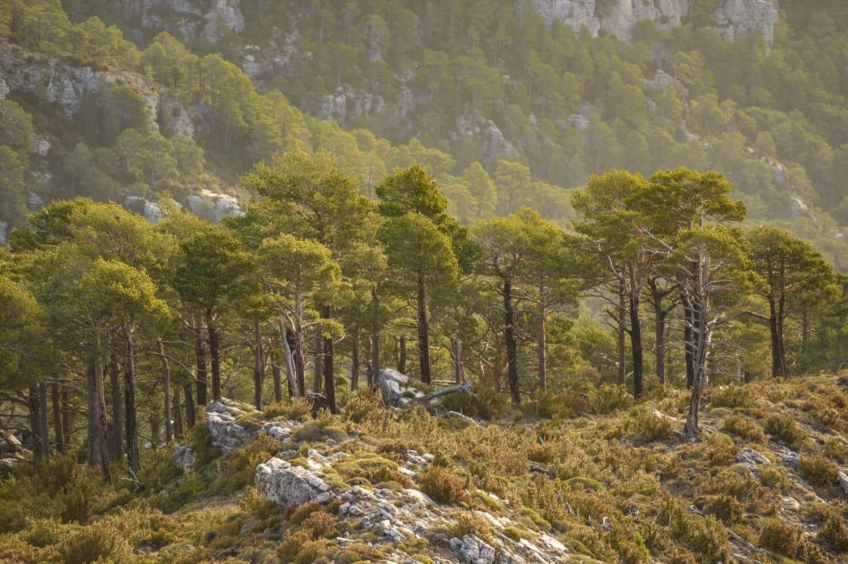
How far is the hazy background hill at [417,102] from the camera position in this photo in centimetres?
10325

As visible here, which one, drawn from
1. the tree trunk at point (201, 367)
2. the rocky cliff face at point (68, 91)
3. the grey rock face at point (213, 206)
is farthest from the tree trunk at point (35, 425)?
the grey rock face at point (213, 206)

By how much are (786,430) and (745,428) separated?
1.41 meters

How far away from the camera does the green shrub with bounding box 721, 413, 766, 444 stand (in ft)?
70.1

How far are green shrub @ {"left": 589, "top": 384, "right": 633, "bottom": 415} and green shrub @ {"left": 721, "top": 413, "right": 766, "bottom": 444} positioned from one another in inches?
228

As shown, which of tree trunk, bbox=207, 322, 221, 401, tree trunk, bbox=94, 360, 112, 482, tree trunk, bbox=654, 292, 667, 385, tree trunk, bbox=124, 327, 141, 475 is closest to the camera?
tree trunk, bbox=124, 327, 141, 475

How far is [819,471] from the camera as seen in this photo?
19406 mm

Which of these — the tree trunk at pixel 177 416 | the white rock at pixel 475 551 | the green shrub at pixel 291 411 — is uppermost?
the green shrub at pixel 291 411

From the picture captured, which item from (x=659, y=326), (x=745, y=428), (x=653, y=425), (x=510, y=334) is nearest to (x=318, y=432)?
(x=653, y=425)

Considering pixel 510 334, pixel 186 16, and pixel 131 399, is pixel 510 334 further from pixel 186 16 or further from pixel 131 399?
pixel 186 16

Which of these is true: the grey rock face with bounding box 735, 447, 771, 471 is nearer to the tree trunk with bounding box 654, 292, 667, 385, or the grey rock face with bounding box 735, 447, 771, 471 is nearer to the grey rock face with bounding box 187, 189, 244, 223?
the tree trunk with bounding box 654, 292, 667, 385

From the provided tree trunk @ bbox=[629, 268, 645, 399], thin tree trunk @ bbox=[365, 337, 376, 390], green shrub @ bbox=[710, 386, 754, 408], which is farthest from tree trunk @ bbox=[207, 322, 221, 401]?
green shrub @ bbox=[710, 386, 754, 408]

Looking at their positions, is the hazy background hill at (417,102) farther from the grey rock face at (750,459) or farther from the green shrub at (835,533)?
the green shrub at (835,533)

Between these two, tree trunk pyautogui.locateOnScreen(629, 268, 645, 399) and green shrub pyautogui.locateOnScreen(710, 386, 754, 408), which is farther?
tree trunk pyautogui.locateOnScreen(629, 268, 645, 399)

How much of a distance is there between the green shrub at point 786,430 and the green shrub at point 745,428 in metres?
0.41
